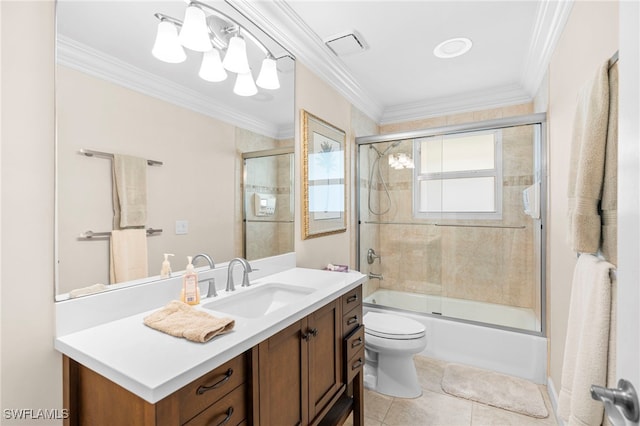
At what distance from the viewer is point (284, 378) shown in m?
1.17

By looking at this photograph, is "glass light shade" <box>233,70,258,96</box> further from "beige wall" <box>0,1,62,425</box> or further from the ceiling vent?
"beige wall" <box>0,1,62,425</box>

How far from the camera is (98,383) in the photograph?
A: 0.91 m

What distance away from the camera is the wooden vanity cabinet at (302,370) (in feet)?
3.56

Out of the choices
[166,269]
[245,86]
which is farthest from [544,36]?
[166,269]

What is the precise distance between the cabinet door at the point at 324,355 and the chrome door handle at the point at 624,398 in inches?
37.4

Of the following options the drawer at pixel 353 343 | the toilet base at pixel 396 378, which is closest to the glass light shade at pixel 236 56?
the drawer at pixel 353 343

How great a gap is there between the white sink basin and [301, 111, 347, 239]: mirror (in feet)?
1.96

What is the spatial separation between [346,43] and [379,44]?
249 millimetres

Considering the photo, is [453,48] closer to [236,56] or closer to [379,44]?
[379,44]

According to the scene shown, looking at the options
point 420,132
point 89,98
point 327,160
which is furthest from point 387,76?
point 89,98

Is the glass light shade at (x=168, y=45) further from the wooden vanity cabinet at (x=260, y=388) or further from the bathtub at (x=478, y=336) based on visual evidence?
the bathtub at (x=478, y=336)

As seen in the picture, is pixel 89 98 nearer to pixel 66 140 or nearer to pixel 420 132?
pixel 66 140

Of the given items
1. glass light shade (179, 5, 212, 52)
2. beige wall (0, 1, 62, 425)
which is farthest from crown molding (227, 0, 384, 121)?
beige wall (0, 1, 62, 425)

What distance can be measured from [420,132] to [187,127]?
2107 mm
